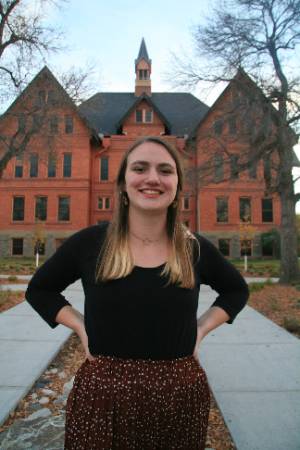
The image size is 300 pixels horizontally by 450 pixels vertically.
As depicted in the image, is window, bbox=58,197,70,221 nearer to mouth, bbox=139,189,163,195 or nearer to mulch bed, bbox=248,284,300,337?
mulch bed, bbox=248,284,300,337

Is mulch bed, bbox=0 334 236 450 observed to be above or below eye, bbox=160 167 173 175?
below

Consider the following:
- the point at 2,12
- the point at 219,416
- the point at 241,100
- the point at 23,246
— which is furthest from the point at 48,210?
the point at 219,416

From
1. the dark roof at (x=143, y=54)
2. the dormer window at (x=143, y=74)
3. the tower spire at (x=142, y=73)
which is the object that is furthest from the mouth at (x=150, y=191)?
the dark roof at (x=143, y=54)

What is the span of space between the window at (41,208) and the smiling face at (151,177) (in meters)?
26.2

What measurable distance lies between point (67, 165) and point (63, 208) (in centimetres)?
366

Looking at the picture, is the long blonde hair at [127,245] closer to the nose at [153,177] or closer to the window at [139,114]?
the nose at [153,177]

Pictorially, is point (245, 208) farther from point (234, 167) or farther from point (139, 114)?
point (234, 167)

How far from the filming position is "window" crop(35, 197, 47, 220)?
26.2 m

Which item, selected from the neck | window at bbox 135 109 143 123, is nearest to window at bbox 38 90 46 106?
the neck

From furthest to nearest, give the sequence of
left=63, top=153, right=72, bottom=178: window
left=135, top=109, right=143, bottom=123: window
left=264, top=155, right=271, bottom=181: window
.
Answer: left=135, top=109, right=143, bottom=123: window
left=63, top=153, right=72, bottom=178: window
left=264, top=155, right=271, bottom=181: window

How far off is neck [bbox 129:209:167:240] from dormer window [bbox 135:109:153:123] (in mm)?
27166

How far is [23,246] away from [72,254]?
26227 mm

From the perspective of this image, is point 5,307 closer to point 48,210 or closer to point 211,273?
point 211,273

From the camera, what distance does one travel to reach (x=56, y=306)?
1591mm
